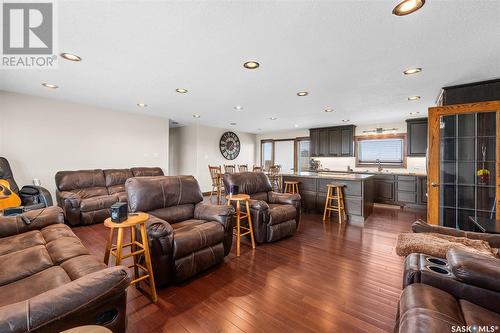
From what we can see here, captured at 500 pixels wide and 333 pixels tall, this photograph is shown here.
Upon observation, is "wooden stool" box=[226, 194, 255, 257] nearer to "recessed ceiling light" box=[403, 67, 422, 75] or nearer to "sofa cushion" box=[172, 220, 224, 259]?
"sofa cushion" box=[172, 220, 224, 259]

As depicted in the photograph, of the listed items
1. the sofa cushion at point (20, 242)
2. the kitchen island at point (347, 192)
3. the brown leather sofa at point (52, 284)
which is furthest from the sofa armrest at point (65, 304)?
the kitchen island at point (347, 192)

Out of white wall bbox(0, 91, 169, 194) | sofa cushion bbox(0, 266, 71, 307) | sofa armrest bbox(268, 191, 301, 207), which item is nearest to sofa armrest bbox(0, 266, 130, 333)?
sofa cushion bbox(0, 266, 71, 307)

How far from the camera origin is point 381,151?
6.53 m

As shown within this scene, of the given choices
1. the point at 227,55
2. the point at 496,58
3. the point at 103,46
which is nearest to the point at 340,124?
the point at 496,58

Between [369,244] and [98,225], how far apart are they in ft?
15.6

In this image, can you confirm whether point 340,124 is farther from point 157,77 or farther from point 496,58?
point 157,77

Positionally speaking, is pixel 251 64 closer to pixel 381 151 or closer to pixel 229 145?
pixel 381 151

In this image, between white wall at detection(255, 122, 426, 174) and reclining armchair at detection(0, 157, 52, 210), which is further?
white wall at detection(255, 122, 426, 174)

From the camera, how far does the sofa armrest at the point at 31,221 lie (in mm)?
1993

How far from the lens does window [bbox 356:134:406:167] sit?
6.24m

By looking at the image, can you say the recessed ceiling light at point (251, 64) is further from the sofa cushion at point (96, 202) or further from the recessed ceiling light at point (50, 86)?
the sofa cushion at point (96, 202)

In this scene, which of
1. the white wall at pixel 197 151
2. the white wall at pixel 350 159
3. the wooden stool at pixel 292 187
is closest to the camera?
the wooden stool at pixel 292 187

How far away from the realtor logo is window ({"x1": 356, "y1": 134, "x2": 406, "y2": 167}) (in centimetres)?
724

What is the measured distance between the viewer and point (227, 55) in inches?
95.3
